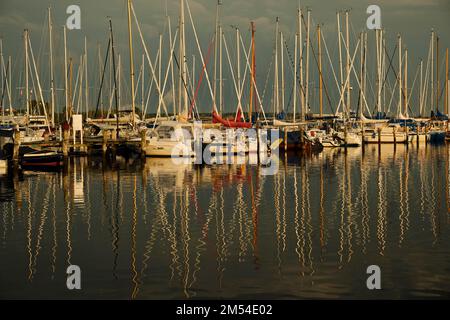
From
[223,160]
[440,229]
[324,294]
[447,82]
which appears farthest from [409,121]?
[324,294]

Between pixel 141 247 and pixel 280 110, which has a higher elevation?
pixel 280 110

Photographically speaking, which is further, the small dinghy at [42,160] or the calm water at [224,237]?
the small dinghy at [42,160]

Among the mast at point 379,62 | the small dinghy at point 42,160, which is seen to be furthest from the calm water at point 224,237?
the mast at point 379,62

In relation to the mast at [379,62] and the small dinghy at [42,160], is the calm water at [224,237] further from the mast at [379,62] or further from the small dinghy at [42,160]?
the mast at [379,62]

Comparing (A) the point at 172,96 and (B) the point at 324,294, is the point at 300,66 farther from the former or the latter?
(B) the point at 324,294

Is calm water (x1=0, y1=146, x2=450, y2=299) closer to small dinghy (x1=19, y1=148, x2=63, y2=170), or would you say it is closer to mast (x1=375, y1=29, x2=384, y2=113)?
small dinghy (x1=19, y1=148, x2=63, y2=170)

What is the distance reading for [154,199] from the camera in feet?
95.7

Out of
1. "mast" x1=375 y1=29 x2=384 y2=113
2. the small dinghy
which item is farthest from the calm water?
"mast" x1=375 y1=29 x2=384 y2=113

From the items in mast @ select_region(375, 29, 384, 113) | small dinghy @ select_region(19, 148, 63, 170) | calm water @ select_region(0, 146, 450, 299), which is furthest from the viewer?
mast @ select_region(375, 29, 384, 113)

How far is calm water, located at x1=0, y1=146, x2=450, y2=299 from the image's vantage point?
15.4 m

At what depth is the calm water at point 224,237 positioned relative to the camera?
15.4m

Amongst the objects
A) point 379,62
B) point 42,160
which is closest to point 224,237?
point 42,160

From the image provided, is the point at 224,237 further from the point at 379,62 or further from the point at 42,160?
the point at 379,62
